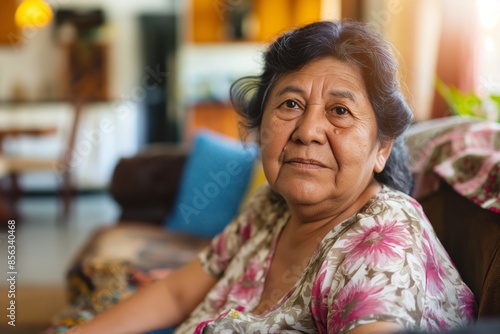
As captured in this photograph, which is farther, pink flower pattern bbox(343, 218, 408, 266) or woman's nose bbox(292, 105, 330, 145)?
woman's nose bbox(292, 105, 330, 145)

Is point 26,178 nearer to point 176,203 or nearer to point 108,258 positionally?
point 176,203

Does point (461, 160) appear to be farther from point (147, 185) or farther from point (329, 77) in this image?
point (147, 185)

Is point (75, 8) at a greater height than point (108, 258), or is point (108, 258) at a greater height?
point (75, 8)

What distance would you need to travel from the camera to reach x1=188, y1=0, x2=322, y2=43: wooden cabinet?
754 cm

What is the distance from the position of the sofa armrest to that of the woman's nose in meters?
2.05

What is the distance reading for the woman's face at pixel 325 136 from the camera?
114 centimetres

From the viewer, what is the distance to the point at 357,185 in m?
1.17

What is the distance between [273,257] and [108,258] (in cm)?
126

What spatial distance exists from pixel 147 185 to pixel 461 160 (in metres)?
1.96

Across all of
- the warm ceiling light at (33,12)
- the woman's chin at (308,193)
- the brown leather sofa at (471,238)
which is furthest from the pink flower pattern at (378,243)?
the warm ceiling light at (33,12)

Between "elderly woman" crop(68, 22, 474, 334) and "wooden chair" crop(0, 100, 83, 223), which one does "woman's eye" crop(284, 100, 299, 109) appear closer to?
"elderly woman" crop(68, 22, 474, 334)

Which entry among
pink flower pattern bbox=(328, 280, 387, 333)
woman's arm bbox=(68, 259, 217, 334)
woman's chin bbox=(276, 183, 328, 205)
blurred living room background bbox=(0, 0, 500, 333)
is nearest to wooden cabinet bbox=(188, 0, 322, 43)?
blurred living room background bbox=(0, 0, 500, 333)

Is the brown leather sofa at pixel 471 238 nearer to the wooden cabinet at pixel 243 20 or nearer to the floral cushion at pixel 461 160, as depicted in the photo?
the floral cushion at pixel 461 160

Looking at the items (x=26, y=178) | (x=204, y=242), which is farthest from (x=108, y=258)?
(x=26, y=178)
